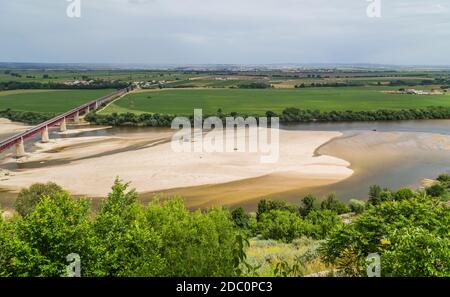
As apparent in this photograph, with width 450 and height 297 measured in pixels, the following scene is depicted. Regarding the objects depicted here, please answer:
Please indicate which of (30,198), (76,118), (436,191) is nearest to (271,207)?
(436,191)

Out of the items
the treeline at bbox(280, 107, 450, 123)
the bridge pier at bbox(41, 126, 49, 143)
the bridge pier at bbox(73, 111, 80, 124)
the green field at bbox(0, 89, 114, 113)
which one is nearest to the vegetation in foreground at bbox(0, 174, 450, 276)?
the bridge pier at bbox(41, 126, 49, 143)

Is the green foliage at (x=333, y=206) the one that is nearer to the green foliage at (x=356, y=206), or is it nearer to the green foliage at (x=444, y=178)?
the green foliage at (x=356, y=206)

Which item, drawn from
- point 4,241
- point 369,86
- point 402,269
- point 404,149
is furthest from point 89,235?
point 369,86

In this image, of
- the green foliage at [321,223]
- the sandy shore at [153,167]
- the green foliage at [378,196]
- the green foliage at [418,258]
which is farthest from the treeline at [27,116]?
the green foliage at [418,258]

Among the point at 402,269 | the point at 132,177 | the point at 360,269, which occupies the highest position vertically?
the point at 402,269

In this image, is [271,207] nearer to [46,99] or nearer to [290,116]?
[290,116]

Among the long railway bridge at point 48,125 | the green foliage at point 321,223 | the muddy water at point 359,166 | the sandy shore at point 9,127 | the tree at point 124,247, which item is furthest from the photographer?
the sandy shore at point 9,127

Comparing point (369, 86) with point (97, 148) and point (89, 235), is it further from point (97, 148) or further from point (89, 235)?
point (89, 235)
